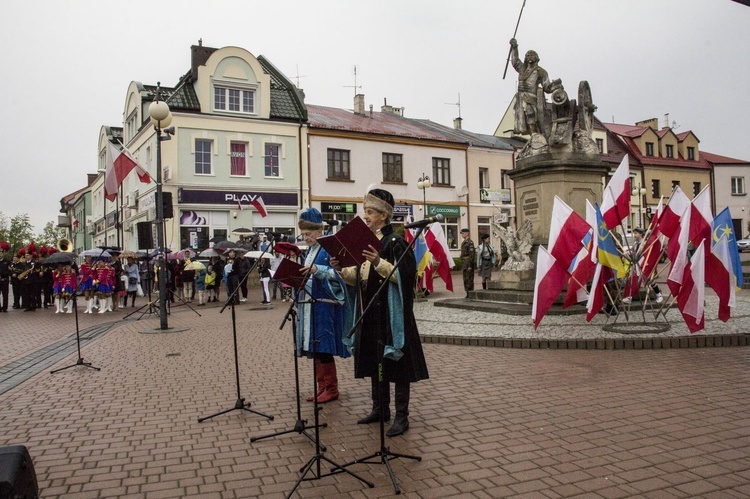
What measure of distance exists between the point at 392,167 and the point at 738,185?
35616 millimetres

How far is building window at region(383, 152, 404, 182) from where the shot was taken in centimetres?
3550

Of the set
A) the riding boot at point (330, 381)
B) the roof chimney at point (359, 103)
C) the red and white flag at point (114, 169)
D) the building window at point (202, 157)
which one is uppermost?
the roof chimney at point (359, 103)

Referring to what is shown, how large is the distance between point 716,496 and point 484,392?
2.92m

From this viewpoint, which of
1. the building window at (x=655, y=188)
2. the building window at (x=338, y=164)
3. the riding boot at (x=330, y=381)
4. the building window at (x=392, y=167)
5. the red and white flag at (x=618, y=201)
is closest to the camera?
the riding boot at (x=330, y=381)

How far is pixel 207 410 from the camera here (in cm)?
592

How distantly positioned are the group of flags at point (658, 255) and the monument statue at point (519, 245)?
2.77 meters

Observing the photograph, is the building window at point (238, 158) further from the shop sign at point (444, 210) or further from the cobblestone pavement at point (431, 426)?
the cobblestone pavement at point (431, 426)

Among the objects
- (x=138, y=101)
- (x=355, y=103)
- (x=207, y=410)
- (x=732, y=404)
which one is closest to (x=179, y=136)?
(x=138, y=101)

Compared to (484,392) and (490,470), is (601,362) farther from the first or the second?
(490,470)

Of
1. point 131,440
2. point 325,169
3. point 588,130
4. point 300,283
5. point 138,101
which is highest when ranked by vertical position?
point 138,101

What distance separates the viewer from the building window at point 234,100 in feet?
103

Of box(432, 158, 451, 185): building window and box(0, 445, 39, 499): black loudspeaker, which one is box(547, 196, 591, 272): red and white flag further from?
box(432, 158, 451, 185): building window

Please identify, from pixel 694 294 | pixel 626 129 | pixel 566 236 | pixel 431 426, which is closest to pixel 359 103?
pixel 626 129

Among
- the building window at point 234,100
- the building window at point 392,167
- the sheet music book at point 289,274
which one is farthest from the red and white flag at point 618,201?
the building window at point 392,167
